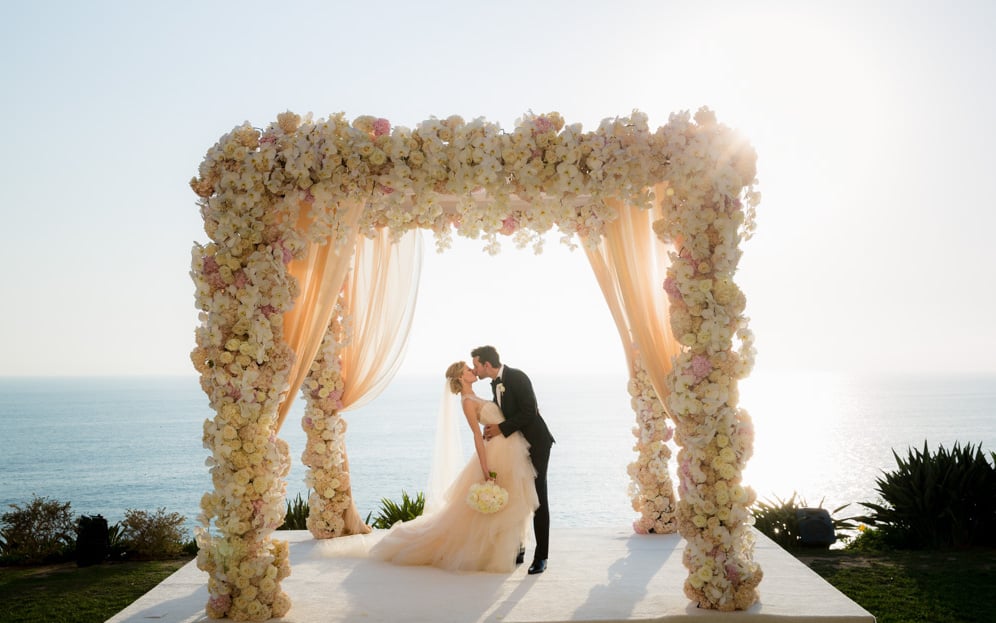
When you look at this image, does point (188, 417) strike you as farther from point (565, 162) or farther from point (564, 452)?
point (565, 162)

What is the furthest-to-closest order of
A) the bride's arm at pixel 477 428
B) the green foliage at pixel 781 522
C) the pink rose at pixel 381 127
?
the green foliage at pixel 781 522, the bride's arm at pixel 477 428, the pink rose at pixel 381 127

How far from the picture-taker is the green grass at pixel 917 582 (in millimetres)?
6148

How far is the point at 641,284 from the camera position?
5.76 meters

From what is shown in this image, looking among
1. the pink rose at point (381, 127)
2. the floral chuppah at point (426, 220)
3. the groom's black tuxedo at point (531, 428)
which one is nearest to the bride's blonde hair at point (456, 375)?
the groom's black tuxedo at point (531, 428)

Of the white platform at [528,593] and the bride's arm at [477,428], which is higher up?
the bride's arm at [477,428]

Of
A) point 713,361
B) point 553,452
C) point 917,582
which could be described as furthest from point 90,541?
point 553,452

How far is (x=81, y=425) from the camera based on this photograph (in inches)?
2009

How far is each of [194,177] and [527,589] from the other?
3.79m

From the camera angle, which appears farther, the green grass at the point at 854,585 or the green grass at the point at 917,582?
the green grass at the point at 854,585

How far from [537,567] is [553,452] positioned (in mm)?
25388

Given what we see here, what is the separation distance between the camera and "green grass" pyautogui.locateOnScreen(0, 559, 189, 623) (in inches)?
258

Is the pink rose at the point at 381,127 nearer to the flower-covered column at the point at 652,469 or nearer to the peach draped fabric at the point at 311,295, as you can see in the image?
the peach draped fabric at the point at 311,295

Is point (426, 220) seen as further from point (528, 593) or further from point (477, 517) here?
point (528, 593)

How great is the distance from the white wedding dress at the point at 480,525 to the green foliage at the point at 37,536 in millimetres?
4119
